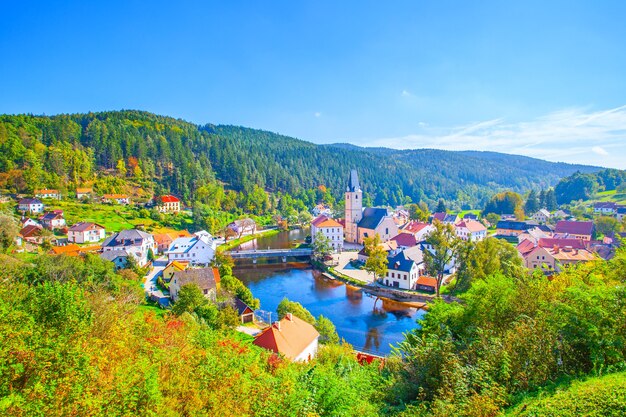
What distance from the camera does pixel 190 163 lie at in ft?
260

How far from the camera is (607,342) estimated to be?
6801 mm

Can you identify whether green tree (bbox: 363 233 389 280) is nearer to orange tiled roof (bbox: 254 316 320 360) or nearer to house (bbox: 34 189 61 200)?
orange tiled roof (bbox: 254 316 320 360)

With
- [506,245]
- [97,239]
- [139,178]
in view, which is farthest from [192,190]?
[506,245]

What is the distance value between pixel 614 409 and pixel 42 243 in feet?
151

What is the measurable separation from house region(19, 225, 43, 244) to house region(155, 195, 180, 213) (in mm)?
20868

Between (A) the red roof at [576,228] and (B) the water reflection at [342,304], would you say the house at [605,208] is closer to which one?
(A) the red roof at [576,228]

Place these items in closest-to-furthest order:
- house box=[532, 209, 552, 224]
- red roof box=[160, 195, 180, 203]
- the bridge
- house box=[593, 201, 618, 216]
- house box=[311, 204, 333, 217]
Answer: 1. the bridge
2. red roof box=[160, 195, 180, 203]
3. house box=[593, 201, 618, 216]
4. house box=[532, 209, 552, 224]
5. house box=[311, 204, 333, 217]

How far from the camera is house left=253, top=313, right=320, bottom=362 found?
15.1m

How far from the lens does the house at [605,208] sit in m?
70.1

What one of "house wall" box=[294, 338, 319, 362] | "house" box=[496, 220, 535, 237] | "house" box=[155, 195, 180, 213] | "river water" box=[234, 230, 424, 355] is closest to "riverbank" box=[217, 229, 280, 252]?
"river water" box=[234, 230, 424, 355]

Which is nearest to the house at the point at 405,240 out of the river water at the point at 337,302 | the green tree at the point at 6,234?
the river water at the point at 337,302

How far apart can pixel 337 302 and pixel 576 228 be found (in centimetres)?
4167

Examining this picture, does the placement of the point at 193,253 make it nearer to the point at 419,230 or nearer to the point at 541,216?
the point at 419,230

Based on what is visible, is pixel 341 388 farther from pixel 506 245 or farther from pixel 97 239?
pixel 97 239
